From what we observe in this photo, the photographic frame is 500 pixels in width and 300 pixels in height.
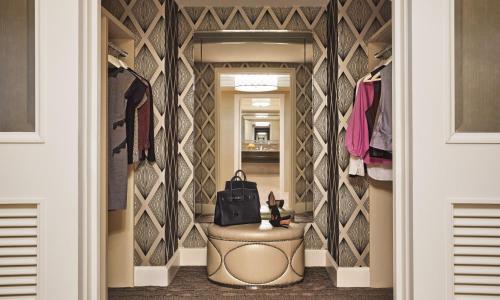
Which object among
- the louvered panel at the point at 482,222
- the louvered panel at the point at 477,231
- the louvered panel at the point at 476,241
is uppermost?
the louvered panel at the point at 482,222

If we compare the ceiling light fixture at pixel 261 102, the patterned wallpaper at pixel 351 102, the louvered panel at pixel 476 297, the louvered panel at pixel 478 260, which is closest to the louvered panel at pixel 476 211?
the louvered panel at pixel 478 260

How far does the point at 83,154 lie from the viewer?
3.90 feet

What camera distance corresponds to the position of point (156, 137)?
3.11 meters

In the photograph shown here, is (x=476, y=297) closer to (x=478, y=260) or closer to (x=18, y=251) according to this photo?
(x=478, y=260)

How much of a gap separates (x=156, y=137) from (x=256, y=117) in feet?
3.09

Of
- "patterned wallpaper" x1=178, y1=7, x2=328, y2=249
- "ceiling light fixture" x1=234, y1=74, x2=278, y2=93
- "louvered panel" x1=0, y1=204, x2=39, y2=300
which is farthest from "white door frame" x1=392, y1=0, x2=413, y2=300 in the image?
"ceiling light fixture" x1=234, y1=74, x2=278, y2=93

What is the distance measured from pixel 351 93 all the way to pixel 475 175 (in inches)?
77.5

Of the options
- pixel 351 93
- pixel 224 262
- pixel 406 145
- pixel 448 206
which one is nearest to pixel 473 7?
pixel 406 145

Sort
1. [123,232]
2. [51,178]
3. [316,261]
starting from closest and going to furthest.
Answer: [51,178] < [123,232] < [316,261]

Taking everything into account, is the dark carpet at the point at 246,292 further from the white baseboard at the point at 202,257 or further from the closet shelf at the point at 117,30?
the closet shelf at the point at 117,30

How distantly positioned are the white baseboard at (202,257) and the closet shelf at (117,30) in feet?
5.78

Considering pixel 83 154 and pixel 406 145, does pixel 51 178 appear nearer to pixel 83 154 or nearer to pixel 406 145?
pixel 83 154

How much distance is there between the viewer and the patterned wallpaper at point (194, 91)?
3.51 meters

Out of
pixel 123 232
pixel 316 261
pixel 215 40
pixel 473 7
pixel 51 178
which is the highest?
pixel 215 40
